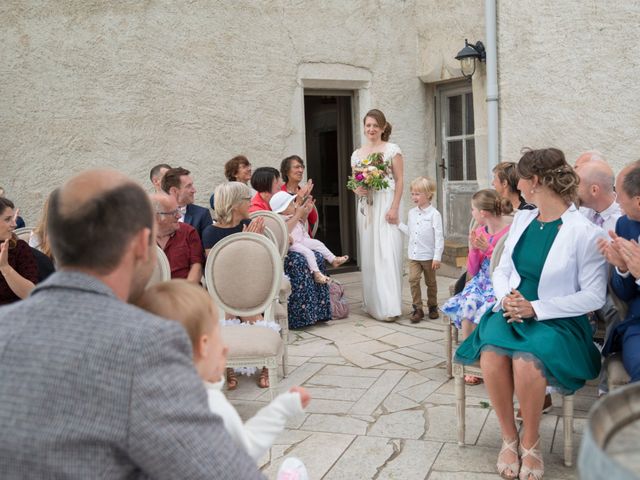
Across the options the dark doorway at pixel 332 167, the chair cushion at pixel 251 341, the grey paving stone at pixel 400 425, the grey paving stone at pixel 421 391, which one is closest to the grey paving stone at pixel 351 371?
the grey paving stone at pixel 421 391

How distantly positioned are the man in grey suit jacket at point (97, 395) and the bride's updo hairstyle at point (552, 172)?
233cm

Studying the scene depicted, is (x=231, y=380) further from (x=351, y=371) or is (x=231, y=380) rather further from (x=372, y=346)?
(x=372, y=346)

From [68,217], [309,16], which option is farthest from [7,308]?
[309,16]

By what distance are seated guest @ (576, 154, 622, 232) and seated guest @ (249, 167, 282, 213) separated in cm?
306

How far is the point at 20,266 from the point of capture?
3.48m

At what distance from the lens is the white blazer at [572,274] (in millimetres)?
3014

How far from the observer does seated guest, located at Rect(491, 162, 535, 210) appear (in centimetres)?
442

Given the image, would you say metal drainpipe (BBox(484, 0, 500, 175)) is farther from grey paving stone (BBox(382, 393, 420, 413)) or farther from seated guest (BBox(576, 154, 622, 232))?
grey paving stone (BBox(382, 393, 420, 413))

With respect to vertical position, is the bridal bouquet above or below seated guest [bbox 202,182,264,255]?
above

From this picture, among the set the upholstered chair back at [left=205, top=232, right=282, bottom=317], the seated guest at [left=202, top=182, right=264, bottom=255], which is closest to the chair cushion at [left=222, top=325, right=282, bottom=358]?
the upholstered chair back at [left=205, top=232, right=282, bottom=317]

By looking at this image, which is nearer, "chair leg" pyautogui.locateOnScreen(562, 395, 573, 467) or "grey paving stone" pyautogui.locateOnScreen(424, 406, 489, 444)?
"chair leg" pyautogui.locateOnScreen(562, 395, 573, 467)

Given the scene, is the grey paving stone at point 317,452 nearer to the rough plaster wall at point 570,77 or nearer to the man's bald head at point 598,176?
the man's bald head at point 598,176

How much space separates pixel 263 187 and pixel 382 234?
1.29 meters

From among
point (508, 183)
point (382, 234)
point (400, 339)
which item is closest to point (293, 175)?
point (382, 234)
